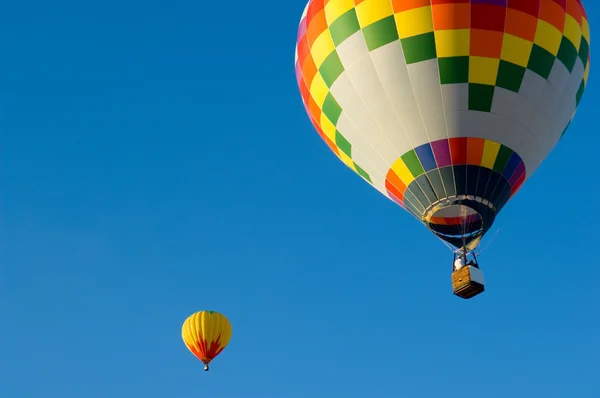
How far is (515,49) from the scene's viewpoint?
60.0 ft

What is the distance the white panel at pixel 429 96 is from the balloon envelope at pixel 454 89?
0.6 inches

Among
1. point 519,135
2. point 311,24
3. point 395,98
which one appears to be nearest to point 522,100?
point 519,135

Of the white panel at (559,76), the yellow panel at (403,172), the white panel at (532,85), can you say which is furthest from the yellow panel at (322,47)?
the white panel at (559,76)

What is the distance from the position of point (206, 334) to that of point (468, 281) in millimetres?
10232

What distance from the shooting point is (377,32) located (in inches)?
726

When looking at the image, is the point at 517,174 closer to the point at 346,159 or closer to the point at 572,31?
the point at 572,31

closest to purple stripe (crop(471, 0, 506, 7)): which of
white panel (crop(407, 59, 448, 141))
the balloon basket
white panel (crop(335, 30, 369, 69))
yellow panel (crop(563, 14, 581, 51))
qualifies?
white panel (crop(407, 59, 448, 141))

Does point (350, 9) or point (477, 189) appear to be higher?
point (350, 9)

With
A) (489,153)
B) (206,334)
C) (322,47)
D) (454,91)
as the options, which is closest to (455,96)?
(454,91)

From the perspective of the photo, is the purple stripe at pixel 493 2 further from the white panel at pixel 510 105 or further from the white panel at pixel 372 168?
the white panel at pixel 372 168

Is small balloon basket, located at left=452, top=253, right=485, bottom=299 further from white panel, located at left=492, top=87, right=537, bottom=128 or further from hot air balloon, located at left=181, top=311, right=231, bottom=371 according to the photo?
hot air balloon, located at left=181, top=311, right=231, bottom=371

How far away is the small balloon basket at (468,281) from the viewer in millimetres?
17766

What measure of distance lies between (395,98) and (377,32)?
1.01m

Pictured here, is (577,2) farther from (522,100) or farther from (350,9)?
(350,9)
